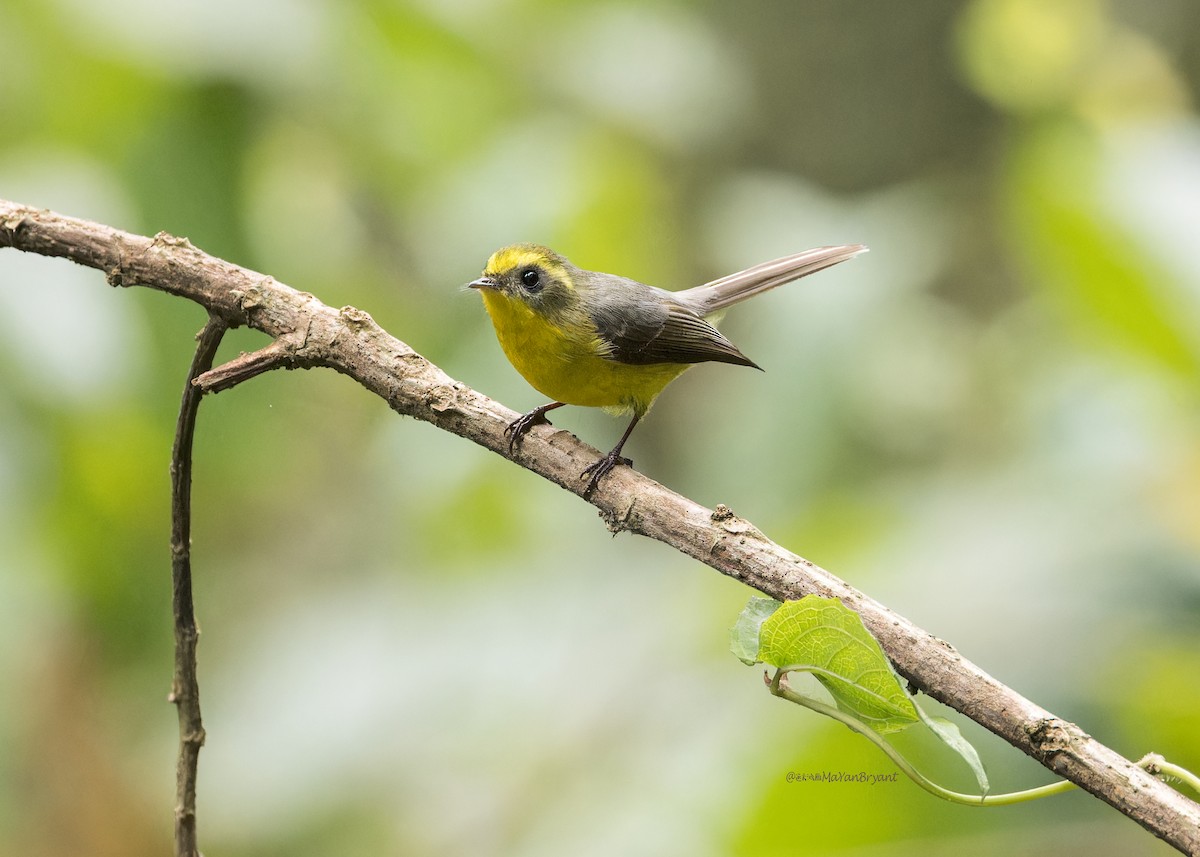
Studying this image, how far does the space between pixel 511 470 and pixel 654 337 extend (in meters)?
0.93

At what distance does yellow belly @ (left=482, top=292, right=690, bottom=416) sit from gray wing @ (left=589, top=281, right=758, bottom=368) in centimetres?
5

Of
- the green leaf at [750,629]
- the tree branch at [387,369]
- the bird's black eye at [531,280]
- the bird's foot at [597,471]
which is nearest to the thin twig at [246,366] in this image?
the tree branch at [387,369]

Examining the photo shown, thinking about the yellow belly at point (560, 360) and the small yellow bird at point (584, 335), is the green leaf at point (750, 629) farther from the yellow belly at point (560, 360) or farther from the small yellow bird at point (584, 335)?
the yellow belly at point (560, 360)

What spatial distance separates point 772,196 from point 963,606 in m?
2.58

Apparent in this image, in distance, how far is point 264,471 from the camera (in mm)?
4129

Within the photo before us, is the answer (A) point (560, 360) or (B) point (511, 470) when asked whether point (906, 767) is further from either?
(B) point (511, 470)

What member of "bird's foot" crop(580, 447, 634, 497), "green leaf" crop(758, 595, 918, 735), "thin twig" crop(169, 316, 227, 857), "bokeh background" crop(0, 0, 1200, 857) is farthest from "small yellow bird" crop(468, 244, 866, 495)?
"green leaf" crop(758, 595, 918, 735)

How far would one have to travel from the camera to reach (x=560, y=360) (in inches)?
138

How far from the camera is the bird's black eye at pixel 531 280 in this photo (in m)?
3.58

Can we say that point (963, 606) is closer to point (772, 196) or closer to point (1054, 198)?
point (1054, 198)

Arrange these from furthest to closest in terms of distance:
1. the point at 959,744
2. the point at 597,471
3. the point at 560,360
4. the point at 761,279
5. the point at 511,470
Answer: the point at 511,470 → the point at 761,279 → the point at 560,360 → the point at 597,471 → the point at 959,744

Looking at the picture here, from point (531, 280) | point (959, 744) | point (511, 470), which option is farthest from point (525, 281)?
point (959, 744)

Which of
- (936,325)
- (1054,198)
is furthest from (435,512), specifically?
(936,325)

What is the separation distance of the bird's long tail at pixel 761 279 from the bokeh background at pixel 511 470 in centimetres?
34
